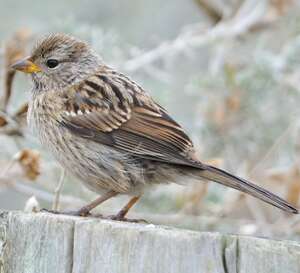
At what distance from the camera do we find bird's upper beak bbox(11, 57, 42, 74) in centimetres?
502

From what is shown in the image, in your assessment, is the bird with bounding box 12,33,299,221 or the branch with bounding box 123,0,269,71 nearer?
the bird with bounding box 12,33,299,221

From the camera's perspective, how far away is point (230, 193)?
6188mm

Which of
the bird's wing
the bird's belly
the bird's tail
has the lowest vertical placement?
the bird's tail

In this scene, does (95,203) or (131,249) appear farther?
(95,203)

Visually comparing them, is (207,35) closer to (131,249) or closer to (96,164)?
(96,164)

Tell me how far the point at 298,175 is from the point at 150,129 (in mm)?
1440

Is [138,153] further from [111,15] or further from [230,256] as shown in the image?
[111,15]

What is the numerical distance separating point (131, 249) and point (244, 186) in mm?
1425

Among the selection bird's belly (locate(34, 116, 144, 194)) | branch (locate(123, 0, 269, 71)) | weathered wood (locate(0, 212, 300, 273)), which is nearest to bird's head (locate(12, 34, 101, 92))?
bird's belly (locate(34, 116, 144, 194))

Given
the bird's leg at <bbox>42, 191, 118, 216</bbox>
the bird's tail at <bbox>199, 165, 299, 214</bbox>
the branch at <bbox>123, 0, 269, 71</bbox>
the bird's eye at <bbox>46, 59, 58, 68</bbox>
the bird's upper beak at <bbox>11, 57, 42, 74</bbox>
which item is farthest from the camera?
the branch at <bbox>123, 0, 269, 71</bbox>

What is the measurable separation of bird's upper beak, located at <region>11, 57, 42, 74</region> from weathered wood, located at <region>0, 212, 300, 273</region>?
2.10 metres

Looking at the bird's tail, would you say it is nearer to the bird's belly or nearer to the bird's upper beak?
the bird's belly

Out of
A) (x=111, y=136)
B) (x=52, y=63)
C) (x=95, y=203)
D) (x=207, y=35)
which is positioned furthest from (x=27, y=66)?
(x=207, y=35)

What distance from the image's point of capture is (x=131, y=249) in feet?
9.47
